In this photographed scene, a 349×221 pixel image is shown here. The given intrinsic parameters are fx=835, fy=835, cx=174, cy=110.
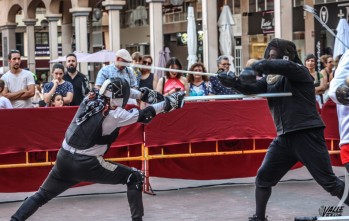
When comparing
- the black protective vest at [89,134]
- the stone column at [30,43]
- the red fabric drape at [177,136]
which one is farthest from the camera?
the stone column at [30,43]

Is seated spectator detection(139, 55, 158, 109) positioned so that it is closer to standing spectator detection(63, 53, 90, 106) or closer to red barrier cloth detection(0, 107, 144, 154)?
standing spectator detection(63, 53, 90, 106)

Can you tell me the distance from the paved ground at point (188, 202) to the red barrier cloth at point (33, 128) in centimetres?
77

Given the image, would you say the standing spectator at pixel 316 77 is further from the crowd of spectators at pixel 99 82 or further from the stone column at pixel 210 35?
the stone column at pixel 210 35

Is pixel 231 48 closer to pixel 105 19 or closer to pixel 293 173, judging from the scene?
pixel 293 173

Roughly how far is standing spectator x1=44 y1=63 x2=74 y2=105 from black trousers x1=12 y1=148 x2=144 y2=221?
15.5 feet

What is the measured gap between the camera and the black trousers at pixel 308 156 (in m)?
7.94

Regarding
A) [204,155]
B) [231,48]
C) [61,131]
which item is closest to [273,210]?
[204,155]

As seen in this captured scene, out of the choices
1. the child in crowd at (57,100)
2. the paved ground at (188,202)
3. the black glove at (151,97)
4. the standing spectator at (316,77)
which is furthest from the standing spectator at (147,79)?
the black glove at (151,97)

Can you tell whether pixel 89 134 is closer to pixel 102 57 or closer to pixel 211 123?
pixel 211 123

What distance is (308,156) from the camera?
7.99 metres

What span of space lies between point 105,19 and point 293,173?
40797mm

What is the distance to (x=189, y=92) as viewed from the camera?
13.7 metres

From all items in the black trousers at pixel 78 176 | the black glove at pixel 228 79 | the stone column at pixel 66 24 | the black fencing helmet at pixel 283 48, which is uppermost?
the stone column at pixel 66 24

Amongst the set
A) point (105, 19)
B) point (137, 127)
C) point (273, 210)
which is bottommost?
point (273, 210)
